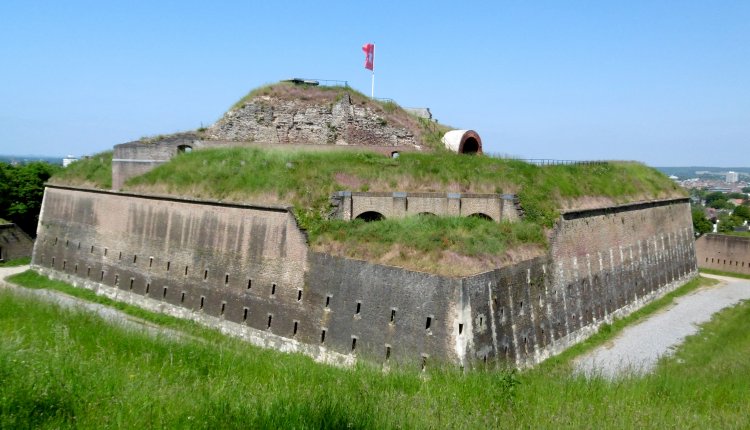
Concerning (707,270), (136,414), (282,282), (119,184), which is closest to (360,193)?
(282,282)

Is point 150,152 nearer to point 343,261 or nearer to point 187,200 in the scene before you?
point 187,200

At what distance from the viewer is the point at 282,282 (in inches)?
689

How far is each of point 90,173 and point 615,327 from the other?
24094mm

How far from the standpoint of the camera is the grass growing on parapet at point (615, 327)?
17119mm

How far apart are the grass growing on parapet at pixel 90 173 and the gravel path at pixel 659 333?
69.3 ft

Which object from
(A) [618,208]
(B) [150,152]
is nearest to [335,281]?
(B) [150,152]

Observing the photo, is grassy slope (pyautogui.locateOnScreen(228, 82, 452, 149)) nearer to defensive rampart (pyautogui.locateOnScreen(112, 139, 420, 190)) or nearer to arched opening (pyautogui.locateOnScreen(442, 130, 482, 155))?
arched opening (pyautogui.locateOnScreen(442, 130, 482, 155))

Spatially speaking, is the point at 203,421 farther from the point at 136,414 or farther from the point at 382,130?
the point at 382,130

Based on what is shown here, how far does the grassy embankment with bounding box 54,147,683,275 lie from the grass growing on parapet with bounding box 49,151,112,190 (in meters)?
0.39

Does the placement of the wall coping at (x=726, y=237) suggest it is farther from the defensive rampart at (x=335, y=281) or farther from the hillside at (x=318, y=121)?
the hillside at (x=318, y=121)

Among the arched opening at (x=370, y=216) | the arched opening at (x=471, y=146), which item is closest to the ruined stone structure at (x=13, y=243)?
the arched opening at (x=370, y=216)

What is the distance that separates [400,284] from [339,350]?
8.69ft

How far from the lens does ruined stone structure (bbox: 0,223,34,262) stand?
31.5m

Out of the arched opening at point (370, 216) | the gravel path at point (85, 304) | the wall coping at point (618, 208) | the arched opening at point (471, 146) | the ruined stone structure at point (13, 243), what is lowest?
the gravel path at point (85, 304)
